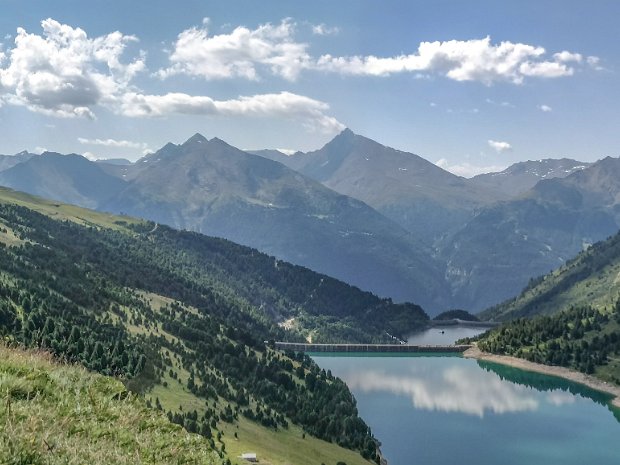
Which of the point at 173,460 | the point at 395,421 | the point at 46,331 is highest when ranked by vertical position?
the point at 173,460

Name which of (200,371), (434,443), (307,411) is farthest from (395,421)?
(200,371)

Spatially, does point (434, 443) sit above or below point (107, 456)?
below

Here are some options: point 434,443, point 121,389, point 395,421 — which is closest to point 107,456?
point 121,389

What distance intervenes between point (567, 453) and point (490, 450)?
2011cm

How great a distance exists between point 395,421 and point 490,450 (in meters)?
37.2

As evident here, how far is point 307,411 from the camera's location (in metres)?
158

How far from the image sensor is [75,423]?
22859 millimetres

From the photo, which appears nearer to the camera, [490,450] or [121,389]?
[121,389]

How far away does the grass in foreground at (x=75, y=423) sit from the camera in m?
19.2

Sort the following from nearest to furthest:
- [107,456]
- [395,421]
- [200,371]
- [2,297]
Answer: [107,456], [2,297], [200,371], [395,421]

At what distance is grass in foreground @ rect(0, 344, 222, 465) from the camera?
755 inches

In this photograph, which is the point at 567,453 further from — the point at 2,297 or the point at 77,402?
the point at 77,402

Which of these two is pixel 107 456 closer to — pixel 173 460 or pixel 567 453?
pixel 173 460

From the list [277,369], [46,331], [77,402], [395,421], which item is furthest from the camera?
[277,369]
